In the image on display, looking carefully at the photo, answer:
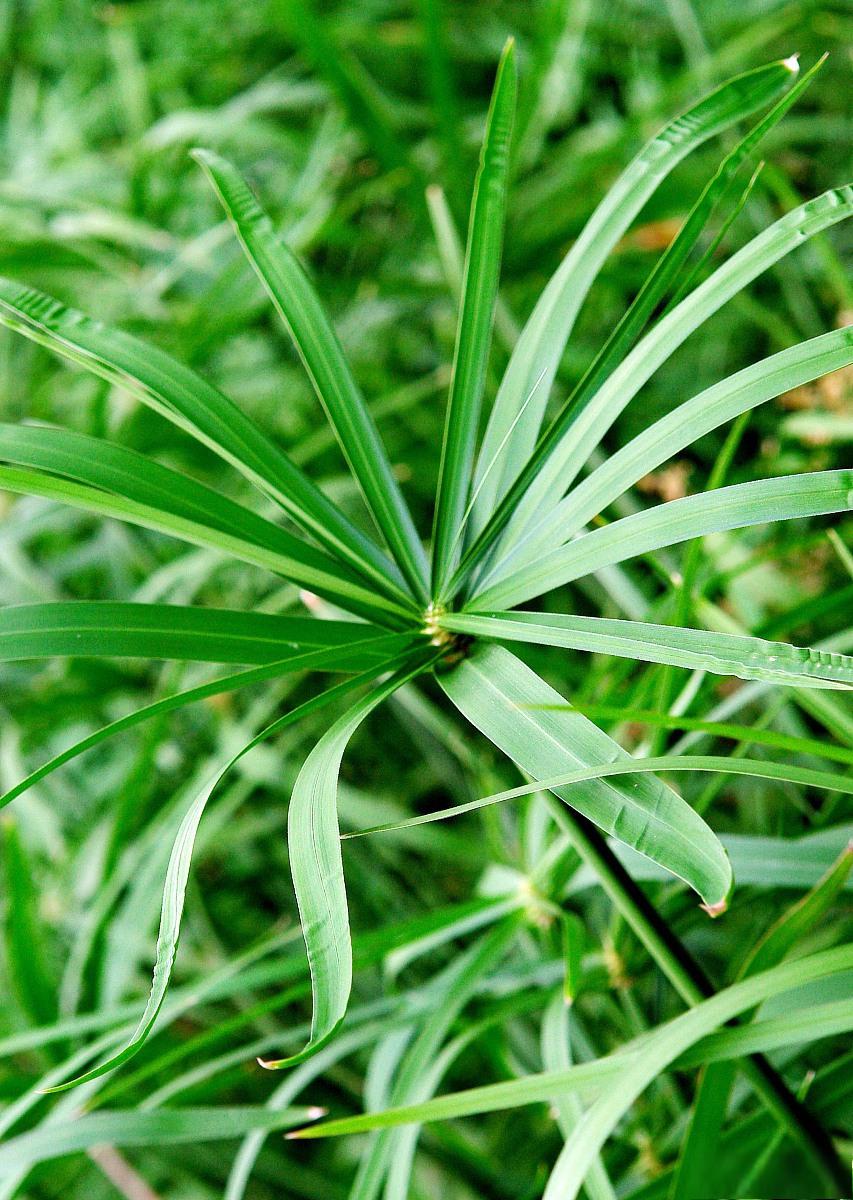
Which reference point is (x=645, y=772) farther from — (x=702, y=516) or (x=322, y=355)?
(x=322, y=355)

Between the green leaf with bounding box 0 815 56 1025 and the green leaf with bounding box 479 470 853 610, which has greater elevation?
the green leaf with bounding box 0 815 56 1025

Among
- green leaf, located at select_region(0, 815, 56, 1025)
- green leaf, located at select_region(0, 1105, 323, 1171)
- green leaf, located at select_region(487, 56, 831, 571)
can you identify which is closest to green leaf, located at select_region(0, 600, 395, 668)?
green leaf, located at select_region(487, 56, 831, 571)

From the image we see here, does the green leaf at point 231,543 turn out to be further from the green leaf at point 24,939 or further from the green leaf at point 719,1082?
the green leaf at point 24,939

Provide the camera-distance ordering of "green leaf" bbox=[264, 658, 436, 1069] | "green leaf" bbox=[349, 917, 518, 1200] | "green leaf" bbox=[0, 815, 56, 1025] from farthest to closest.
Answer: "green leaf" bbox=[0, 815, 56, 1025]
"green leaf" bbox=[349, 917, 518, 1200]
"green leaf" bbox=[264, 658, 436, 1069]

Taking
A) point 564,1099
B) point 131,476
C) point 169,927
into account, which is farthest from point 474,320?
point 564,1099

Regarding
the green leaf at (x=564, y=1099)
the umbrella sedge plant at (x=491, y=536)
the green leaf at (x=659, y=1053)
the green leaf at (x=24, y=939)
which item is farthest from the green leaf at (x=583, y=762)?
the green leaf at (x=24, y=939)

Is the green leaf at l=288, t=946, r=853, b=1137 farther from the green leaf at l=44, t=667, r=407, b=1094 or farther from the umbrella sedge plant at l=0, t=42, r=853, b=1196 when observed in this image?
the green leaf at l=44, t=667, r=407, b=1094

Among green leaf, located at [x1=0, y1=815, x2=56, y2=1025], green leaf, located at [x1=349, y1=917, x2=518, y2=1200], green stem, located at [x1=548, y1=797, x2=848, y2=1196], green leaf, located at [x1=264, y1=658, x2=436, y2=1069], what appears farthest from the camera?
green leaf, located at [x1=0, y1=815, x2=56, y2=1025]

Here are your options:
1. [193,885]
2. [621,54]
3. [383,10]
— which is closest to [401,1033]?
[193,885]
